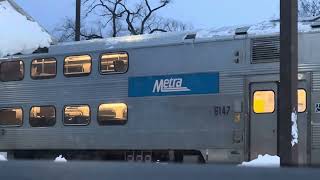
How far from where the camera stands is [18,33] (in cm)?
1527

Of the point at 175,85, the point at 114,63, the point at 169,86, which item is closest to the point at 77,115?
the point at 114,63

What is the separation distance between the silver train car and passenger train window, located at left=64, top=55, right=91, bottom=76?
0.02 meters

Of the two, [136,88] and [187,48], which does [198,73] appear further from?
[136,88]

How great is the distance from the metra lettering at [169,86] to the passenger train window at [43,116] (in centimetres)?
277

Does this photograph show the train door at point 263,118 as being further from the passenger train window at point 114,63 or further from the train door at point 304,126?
the passenger train window at point 114,63

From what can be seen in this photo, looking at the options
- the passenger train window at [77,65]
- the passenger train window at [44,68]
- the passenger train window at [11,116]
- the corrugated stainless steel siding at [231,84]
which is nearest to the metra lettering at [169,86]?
the corrugated stainless steel siding at [231,84]

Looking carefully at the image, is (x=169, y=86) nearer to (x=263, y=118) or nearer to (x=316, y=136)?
(x=263, y=118)

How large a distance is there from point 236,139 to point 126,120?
2522 mm

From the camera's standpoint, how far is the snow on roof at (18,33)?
1473 cm

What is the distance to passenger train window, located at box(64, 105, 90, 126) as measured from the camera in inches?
522

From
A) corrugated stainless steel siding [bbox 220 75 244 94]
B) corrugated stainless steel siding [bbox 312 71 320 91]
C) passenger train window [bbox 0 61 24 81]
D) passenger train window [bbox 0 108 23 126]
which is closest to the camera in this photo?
corrugated stainless steel siding [bbox 312 71 320 91]

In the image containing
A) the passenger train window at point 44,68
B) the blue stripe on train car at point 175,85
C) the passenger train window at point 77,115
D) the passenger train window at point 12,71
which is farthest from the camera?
the passenger train window at point 12,71

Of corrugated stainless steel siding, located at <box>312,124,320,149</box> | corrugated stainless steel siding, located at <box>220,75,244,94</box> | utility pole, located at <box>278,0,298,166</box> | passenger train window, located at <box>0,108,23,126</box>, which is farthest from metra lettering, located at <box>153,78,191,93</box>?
utility pole, located at <box>278,0,298,166</box>

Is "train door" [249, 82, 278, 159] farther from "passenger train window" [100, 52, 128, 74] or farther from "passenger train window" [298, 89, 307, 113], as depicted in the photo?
"passenger train window" [100, 52, 128, 74]
